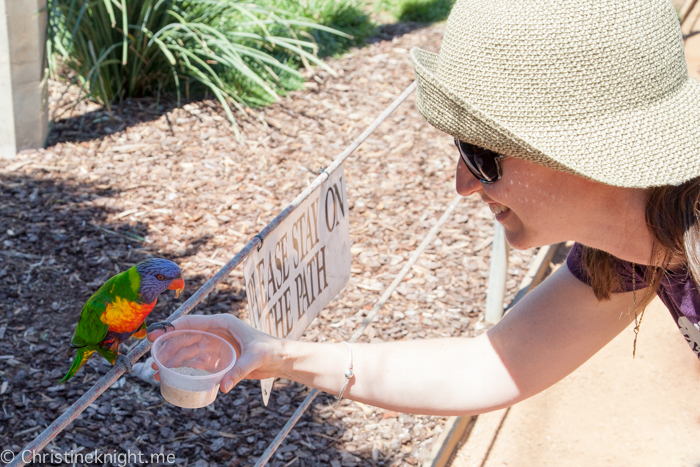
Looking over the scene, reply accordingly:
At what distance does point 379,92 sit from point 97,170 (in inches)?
86.0

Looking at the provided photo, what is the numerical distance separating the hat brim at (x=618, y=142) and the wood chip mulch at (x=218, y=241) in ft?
5.66

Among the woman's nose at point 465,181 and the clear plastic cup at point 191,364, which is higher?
the woman's nose at point 465,181

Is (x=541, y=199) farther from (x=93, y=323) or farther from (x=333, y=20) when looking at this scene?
(x=333, y=20)

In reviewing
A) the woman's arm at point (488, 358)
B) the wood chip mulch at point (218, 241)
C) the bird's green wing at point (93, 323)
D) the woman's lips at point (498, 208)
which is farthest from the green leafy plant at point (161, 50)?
the woman's lips at point (498, 208)

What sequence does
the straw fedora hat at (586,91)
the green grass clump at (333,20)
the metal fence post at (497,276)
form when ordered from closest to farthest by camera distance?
1. the straw fedora hat at (586,91)
2. the metal fence post at (497,276)
3. the green grass clump at (333,20)

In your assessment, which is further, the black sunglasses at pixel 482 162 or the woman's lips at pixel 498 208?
the woman's lips at pixel 498 208

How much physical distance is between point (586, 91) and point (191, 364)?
834mm

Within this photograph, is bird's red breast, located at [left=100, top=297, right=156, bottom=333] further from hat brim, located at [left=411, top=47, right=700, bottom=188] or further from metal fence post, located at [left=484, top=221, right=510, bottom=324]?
metal fence post, located at [left=484, top=221, right=510, bottom=324]

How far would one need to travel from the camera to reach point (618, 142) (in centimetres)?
92

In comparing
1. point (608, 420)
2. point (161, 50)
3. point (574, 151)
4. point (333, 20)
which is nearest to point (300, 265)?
point (574, 151)

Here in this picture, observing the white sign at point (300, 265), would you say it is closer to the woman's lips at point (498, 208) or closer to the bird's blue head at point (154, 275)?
the bird's blue head at point (154, 275)

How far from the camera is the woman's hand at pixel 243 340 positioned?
45.3 inches

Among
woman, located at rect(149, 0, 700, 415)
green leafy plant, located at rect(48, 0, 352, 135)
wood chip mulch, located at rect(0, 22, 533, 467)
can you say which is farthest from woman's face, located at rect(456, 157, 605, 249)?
green leafy plant, located at rect(48, 0, 352, 135)

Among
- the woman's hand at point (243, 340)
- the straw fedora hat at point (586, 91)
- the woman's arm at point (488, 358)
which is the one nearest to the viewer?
the straw fedora hat at point (586, 91)
